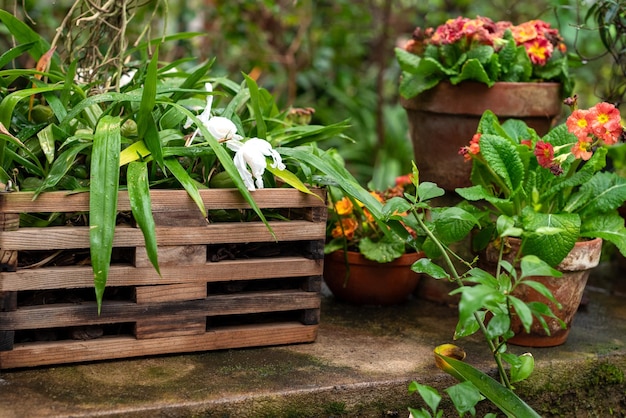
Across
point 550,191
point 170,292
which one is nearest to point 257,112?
point 170,292

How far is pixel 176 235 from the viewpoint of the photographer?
1.66 m

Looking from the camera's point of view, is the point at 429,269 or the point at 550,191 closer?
the point at 429,269

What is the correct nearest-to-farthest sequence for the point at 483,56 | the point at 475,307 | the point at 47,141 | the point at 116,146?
1. the point at 475,307
2. the point at 116,146
3. the point at 47,141
4. the point at 483,56

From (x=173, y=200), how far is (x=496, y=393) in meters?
0.82

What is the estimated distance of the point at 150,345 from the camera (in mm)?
1717

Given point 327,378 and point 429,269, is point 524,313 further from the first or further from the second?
point 327,378

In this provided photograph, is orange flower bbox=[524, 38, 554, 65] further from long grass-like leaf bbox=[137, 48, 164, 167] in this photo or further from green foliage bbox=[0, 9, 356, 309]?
long grass-like leaf bbox=[137, 48, 164, 167]

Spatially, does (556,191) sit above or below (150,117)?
below

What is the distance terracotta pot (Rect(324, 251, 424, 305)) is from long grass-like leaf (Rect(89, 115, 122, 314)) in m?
0.81

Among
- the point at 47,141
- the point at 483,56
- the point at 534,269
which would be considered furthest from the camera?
the point at 483,56

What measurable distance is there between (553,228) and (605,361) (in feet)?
1.56

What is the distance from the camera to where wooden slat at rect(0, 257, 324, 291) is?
1574 millimetres

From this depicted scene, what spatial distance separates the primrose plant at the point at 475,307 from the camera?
1.41 metres

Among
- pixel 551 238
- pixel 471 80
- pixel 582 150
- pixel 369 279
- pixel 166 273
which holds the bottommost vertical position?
pixel 369 279
